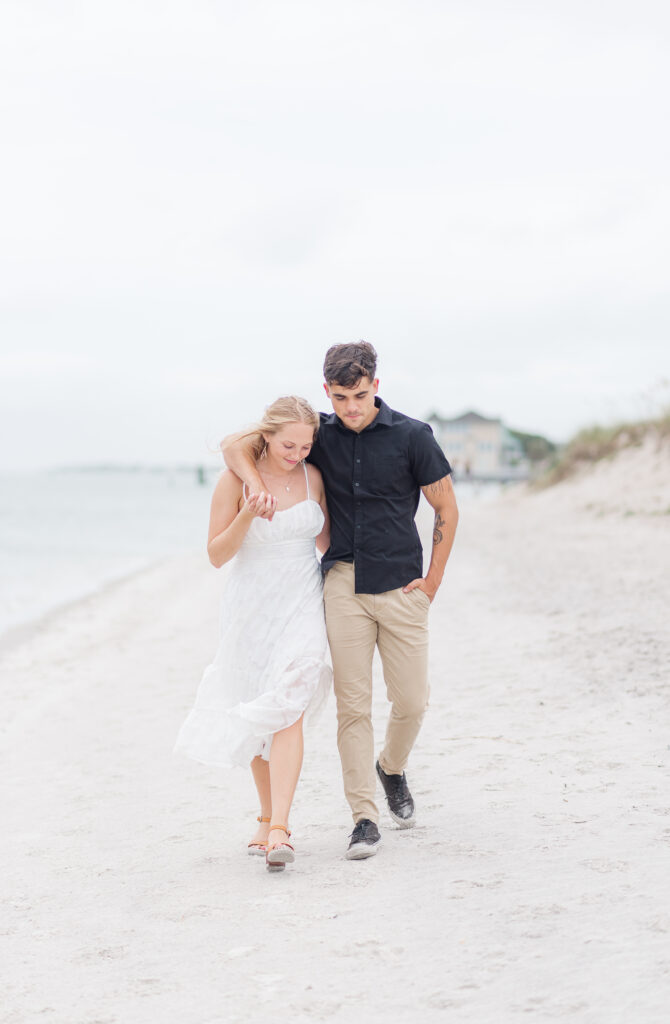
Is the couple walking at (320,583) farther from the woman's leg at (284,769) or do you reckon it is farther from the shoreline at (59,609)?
the shoreline at (59,609)

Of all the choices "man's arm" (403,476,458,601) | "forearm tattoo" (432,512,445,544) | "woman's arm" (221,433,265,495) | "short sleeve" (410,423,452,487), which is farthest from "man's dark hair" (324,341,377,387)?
"forearm tattoo" (432,512,445,544)

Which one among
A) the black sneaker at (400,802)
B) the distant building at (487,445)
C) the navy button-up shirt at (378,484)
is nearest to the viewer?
the navy button-up shirt at (378,484)

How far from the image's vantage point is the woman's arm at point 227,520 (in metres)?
3.96

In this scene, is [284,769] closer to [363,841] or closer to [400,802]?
[363,841]

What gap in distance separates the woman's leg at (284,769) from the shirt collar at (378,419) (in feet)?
3.97

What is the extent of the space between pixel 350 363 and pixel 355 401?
15cm

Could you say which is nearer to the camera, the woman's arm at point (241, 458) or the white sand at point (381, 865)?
the white sand at point (381, 865)

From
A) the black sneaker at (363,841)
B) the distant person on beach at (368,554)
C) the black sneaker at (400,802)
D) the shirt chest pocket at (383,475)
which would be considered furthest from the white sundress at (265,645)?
the black sneaker at (400,802)

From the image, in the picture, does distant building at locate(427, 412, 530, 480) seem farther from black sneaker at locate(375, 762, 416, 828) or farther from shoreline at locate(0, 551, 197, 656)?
black sneaker at locate(375, 762, 416, 828)

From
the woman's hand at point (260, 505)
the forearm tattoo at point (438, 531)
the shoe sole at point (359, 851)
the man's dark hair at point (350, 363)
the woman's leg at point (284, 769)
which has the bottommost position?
the shoe sole at point (359, 851)

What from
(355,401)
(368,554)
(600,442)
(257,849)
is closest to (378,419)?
(355,401)

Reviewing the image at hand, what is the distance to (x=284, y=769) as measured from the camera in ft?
13.2

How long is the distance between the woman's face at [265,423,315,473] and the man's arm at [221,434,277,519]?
0.10 meters

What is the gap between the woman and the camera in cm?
400
